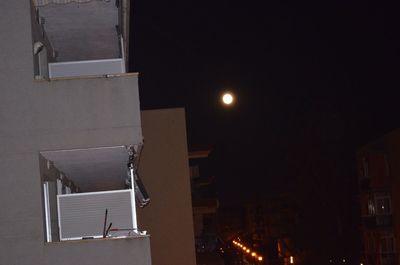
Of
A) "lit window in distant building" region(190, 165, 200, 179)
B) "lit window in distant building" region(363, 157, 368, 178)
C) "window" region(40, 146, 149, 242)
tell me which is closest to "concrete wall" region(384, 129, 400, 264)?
"lit window in distant building" region(363, 157, 368, 178)

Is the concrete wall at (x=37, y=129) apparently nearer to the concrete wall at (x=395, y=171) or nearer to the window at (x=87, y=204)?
the window at (x=87, y=204)

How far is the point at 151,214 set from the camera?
2103cm

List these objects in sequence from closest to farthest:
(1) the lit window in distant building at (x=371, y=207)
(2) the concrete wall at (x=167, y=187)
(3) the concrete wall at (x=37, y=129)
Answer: (3) the concrete wall at (x=37, y=129) → (2) the concrete wall at (x=167, y=187) → (1) the lit window in distant building at (x=371, y=207)

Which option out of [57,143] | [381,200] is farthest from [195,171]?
[57,143]

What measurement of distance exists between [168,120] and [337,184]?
32.6 meters

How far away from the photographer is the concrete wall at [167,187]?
2073 centimetres

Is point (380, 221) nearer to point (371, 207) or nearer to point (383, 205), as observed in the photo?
point (383, 205)

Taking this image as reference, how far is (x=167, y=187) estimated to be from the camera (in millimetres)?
21344

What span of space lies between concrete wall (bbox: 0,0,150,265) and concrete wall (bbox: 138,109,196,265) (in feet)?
34.3

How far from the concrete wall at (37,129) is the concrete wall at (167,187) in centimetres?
1045

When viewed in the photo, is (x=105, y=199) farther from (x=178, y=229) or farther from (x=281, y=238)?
(x=281, y=238)

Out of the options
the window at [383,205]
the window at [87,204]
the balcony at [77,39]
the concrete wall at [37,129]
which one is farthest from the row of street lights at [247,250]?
the concrete wall at [37,129]

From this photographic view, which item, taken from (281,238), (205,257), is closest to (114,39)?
(205,257)

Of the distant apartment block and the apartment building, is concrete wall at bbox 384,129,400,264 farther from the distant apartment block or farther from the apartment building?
the apartment building
